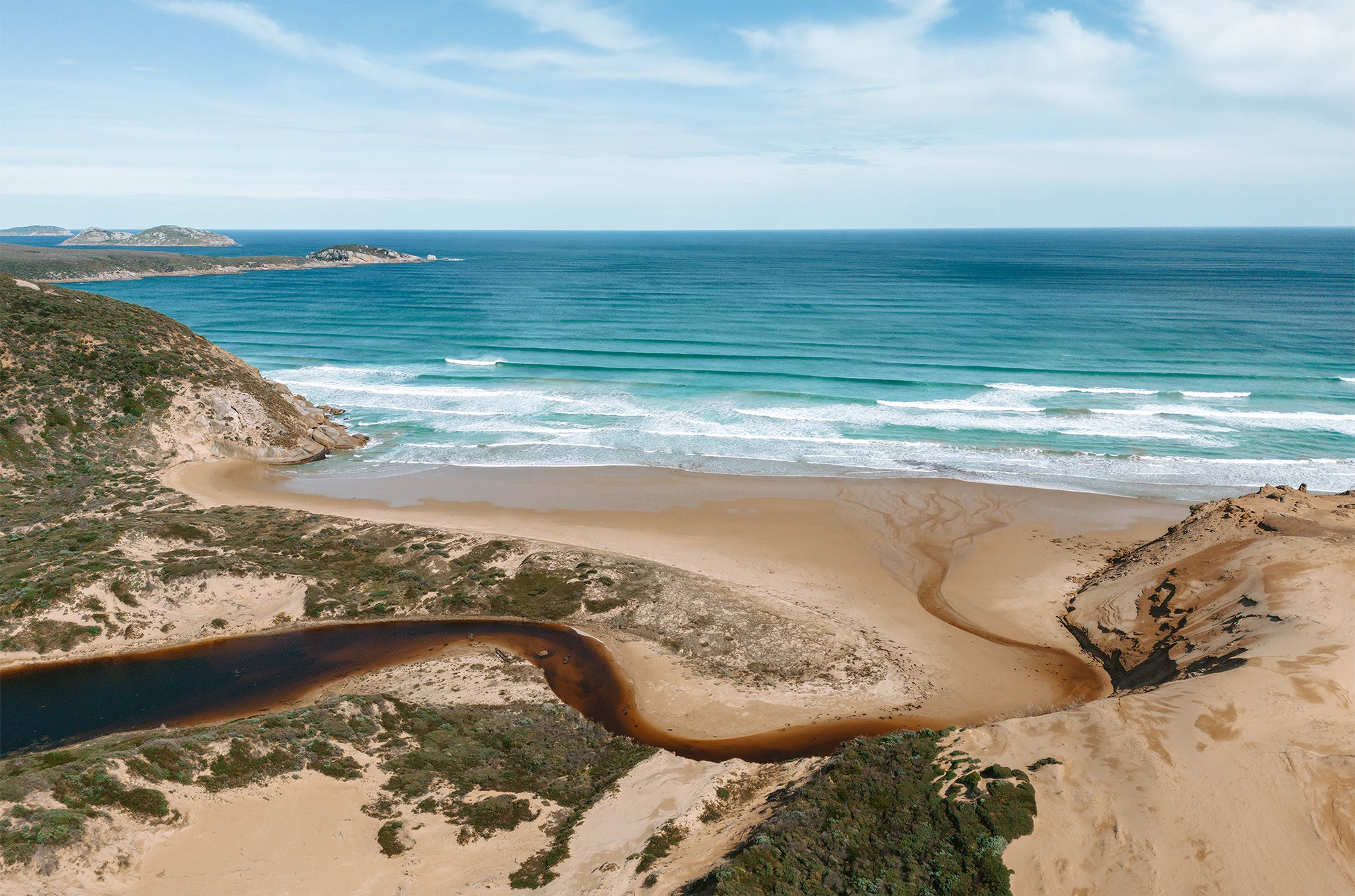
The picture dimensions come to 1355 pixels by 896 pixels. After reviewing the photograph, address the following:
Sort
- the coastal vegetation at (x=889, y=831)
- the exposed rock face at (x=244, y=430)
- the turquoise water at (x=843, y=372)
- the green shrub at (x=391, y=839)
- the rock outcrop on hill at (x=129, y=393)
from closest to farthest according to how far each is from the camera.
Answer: the coastal vegetation at (x=889, y=831), the green shrub at (x=391, y=839), the rock outcrop on hill at (x=129, y=393), the exposed rock face at (x=244, y=430), the turquoise water at (x=843, y=372)

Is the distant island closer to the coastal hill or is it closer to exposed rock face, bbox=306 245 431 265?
exposed rock face, bbox=306 245 431 265

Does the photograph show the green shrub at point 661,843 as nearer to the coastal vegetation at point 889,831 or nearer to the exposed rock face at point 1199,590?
the coastal vegetation at point 889,831

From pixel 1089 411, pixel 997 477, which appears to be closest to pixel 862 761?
pixel 997 477

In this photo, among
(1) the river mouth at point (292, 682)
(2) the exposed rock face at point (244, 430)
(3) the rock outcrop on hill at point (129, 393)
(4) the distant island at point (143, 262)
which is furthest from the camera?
(4) the distant island at point (143, 262)

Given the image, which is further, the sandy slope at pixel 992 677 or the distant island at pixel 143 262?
the distant island at pixel 143 262

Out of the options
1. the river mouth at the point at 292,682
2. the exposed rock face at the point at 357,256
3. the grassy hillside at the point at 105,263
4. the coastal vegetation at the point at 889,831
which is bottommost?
the river mouth at the point at 292,682

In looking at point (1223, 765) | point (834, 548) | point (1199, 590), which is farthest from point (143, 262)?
point (1223, 765)

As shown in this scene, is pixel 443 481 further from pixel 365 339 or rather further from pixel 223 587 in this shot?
pixel 365 339

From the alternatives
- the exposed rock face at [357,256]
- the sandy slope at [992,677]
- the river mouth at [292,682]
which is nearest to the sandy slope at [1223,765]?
the sandy slope at [992,677]
